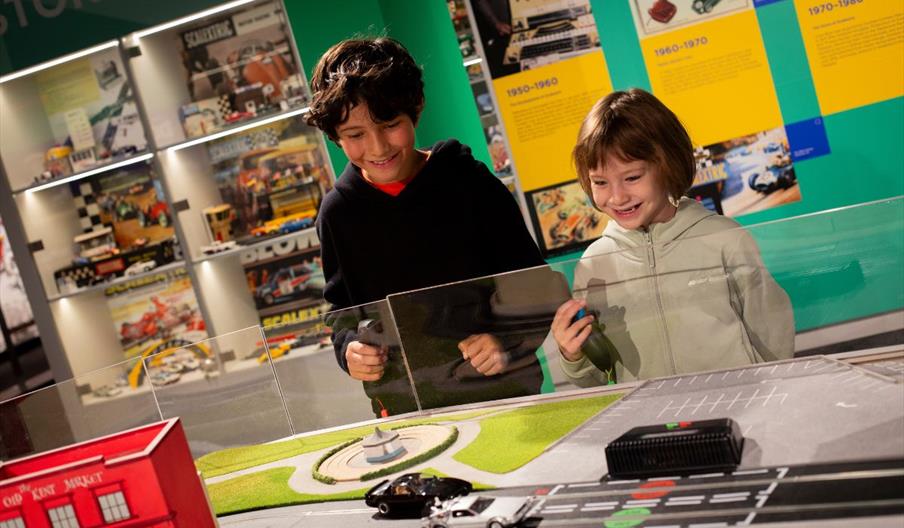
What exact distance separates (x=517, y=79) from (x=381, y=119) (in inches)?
90.6

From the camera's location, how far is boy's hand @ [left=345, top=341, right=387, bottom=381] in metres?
2.31

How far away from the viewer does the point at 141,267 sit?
211 inches

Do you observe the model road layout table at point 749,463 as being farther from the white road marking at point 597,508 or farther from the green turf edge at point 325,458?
the green turf edge at point 325,458

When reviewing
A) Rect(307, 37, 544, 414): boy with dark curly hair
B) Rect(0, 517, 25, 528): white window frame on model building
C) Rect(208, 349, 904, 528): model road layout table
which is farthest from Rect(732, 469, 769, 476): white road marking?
Rect(0, 517, 25, 528): white window frame on model building

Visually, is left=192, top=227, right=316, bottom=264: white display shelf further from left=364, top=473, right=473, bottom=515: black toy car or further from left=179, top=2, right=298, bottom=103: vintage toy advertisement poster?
left=364, top=473, right=473, bottom=515: black toy car

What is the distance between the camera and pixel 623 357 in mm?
1940

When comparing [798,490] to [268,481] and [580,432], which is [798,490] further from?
[268,481]

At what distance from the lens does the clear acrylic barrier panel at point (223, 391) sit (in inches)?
101

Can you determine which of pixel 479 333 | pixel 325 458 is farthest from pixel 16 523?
pixel 479 333

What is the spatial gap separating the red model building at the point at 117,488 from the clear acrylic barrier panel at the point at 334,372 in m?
0.64

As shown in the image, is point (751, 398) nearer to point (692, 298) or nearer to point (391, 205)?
point (692, 298)

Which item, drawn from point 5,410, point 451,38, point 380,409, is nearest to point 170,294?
point 451,38

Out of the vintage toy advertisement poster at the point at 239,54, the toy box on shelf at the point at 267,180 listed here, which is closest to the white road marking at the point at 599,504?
the toy box on shelf at the point at 267,180

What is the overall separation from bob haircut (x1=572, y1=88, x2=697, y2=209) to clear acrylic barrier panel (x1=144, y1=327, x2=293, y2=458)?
1.05 meters
